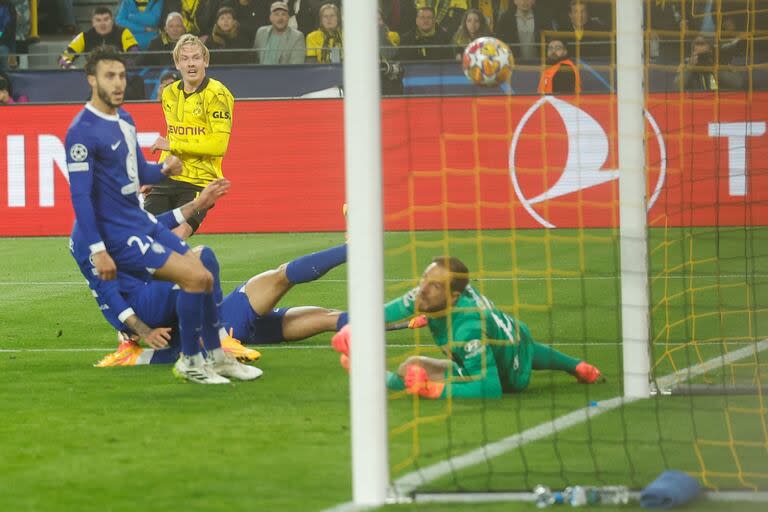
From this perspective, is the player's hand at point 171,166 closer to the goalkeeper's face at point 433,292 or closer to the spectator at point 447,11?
the goalkeeper's face at point 433,292

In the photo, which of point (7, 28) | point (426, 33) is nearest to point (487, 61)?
point (426, 33)

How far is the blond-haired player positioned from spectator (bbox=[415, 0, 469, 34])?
835cm

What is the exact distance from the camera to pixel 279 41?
62.2 feet

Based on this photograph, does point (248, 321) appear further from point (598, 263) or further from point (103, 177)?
point (598, 263)

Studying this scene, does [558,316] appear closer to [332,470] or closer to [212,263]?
[212,263]

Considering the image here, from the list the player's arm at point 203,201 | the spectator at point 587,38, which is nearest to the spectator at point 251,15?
the spectator at point 587,38

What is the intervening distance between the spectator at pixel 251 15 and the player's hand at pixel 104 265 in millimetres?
12511

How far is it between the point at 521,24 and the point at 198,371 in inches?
469

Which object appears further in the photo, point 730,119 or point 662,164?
point 730,119

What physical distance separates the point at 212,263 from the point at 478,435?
266 centimetres

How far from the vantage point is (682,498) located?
15.9 feet

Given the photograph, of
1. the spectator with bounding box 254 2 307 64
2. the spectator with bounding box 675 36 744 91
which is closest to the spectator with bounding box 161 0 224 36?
Result: the spectator with bounding box 254 2 307 64

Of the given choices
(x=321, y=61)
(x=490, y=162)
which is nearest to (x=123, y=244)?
(x=490, y=162)

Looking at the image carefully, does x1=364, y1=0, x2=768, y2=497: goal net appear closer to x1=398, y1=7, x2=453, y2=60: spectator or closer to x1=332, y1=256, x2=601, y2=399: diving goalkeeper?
x1=332, y1=256, x2=601, y2=399: diving goalkeeper
